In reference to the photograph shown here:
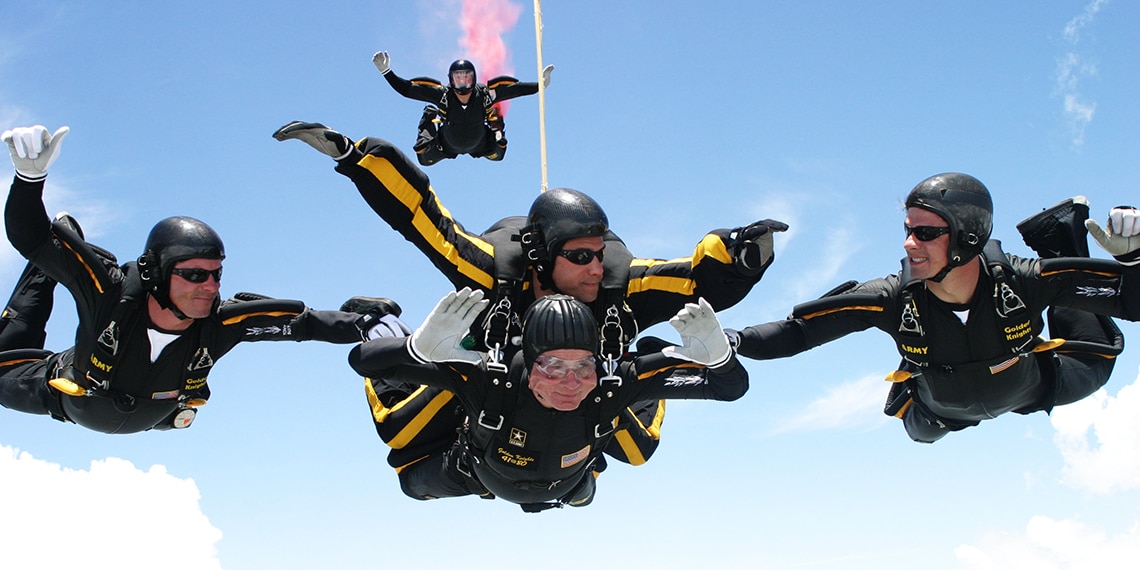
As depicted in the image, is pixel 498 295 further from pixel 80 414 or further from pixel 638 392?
pixel 80 414

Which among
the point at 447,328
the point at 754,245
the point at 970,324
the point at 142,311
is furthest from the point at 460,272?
the point at 970,324

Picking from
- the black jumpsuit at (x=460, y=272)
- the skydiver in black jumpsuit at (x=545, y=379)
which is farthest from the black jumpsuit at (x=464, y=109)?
the skydiver in black jumpsuit at (x=545, y=379)

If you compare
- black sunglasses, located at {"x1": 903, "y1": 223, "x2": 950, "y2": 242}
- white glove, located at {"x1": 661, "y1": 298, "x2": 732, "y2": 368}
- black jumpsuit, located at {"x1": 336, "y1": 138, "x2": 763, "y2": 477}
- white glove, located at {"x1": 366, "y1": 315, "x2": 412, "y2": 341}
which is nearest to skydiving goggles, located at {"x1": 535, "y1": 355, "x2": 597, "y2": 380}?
white glove, located at {"x1": 661, "y1": 298, "x2": 732, "y2": 368}

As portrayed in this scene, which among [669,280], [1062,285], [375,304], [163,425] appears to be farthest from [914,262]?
[163,425]

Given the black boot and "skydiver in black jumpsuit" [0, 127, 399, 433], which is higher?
the black boot

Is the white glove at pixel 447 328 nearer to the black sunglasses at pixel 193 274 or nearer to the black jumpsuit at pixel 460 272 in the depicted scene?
the black jumpsuit at pixel 460 272

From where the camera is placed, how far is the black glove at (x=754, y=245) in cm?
816

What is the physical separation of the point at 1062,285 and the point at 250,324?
5.88m

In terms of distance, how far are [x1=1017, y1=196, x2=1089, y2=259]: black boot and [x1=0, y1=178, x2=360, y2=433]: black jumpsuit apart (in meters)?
5.20

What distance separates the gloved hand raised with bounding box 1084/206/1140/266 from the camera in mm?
8039

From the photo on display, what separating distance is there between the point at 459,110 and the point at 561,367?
23.8 feet

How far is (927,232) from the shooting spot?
27.0 feet

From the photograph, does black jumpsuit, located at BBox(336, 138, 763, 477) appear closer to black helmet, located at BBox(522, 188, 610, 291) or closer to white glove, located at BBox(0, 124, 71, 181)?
black helmet, located at BBox(522, 188, 610, 291)

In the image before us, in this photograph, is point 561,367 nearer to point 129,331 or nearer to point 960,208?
point 960,208
